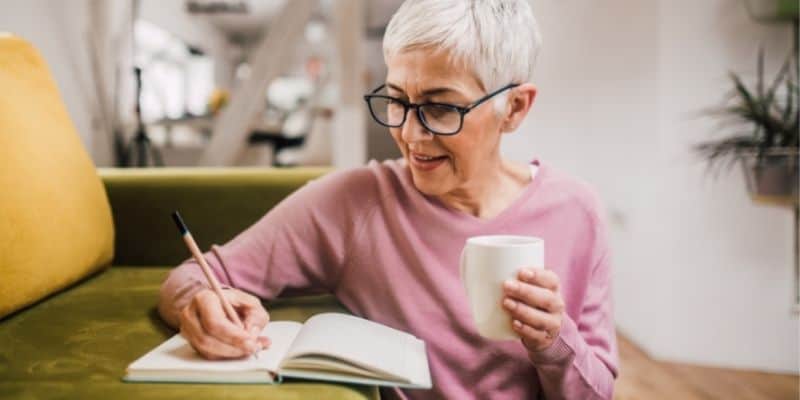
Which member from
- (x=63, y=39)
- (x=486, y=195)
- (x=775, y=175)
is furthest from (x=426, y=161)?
(x=63, y=39)

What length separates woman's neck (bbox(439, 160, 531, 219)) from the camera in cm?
106

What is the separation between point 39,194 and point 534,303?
0.86m

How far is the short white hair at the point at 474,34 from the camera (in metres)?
0.91

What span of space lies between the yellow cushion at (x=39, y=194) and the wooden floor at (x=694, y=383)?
1791mm

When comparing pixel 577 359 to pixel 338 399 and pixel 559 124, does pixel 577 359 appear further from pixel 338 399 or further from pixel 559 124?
pixel 559 124

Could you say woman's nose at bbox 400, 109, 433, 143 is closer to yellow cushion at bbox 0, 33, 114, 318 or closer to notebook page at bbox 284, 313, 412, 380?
notebook page at bbox 284, 313, 412, 380

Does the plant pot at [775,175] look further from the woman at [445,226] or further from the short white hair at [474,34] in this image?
the short white hair at [474,34]

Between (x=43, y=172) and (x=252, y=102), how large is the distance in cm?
324

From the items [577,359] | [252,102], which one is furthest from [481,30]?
[252,102]

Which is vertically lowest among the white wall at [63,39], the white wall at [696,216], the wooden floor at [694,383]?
the wooden floor at [694,383]

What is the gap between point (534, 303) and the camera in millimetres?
733

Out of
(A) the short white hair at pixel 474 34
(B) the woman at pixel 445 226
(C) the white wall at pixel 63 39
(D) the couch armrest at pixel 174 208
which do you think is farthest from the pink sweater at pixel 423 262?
(C) the white wall at pixel 63 39

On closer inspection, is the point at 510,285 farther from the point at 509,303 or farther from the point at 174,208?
the point at 174,208

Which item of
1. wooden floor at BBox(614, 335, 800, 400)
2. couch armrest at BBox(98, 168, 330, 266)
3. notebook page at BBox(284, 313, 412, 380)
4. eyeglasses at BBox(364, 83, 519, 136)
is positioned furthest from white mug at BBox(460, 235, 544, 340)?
wooden floor at BBox(614, 335, 800, 400)
